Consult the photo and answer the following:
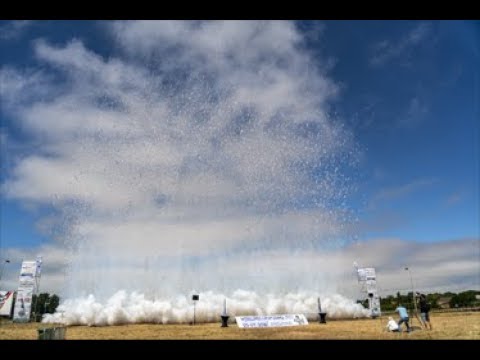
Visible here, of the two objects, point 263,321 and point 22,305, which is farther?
point 22,305

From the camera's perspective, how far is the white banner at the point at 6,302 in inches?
1789

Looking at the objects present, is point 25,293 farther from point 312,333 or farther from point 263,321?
point 312,333

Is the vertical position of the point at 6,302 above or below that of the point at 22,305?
above

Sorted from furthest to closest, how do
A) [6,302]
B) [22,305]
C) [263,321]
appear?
[6,302] < [22,305] < [263,321]

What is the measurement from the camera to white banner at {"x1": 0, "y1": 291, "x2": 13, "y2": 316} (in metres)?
45.4

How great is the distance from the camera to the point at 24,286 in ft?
143

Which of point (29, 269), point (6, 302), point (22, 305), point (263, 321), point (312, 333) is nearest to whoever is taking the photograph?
point (312, 333)

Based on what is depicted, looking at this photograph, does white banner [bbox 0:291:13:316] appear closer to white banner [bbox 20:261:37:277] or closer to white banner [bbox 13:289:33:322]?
white banner [bbox 13:289:33:322]

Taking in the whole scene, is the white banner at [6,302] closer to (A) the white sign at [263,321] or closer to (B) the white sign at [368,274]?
(A) the white sign at [263,321]

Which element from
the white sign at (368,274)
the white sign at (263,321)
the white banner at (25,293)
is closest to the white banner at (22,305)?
the white banner at (25,293)

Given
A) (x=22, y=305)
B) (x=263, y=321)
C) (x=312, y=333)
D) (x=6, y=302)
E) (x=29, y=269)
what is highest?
(x=29, y=269)

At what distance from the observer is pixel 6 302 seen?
151ft

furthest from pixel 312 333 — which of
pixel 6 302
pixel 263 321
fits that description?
pixel 6 302
